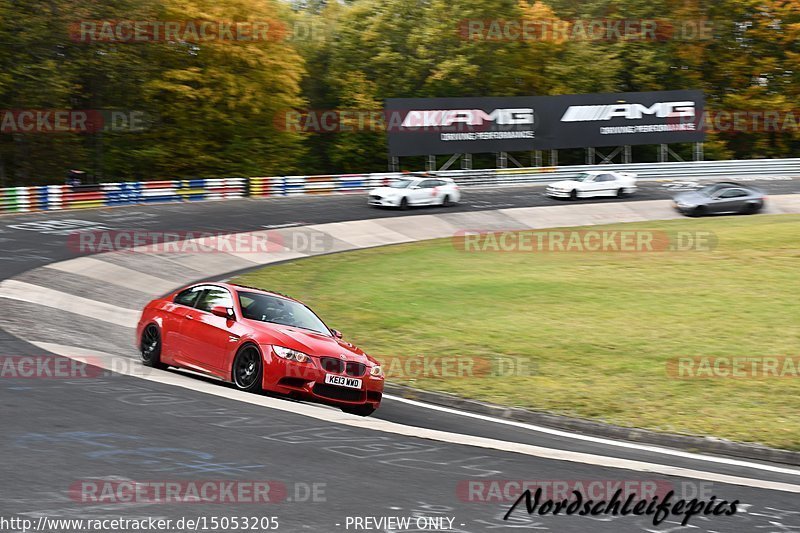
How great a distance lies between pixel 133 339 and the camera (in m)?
16.7

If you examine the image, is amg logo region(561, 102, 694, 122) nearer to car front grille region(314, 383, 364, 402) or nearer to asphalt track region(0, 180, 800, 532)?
asphalt track region(0, 180, 800, 532)

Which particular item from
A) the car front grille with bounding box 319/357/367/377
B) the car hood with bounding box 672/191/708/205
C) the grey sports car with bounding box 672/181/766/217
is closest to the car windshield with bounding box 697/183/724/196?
Result: the grey sports car with bounding box 672/181/766/217

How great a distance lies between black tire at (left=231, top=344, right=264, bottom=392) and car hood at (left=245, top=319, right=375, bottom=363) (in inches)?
8.2

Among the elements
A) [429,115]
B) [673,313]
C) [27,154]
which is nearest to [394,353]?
[673,313]

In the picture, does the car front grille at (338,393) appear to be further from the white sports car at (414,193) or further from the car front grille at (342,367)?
the white sports car at (414,193)

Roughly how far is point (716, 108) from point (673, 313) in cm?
4870

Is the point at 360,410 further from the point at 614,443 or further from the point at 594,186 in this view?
the point at 594,186

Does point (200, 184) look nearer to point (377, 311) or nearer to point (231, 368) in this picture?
point (377, 311)

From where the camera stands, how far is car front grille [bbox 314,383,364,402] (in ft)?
35.5

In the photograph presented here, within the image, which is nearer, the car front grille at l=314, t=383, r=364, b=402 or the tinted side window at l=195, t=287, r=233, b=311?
the car front grille at l=314, t=383, r=364, b=402

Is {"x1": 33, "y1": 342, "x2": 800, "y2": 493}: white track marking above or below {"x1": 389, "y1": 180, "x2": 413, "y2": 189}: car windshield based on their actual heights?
below

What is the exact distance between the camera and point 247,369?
36.3 ft

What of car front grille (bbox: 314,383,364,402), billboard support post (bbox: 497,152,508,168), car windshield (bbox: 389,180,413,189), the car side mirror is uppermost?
billboard support post (bbox: 497,152,508,168)

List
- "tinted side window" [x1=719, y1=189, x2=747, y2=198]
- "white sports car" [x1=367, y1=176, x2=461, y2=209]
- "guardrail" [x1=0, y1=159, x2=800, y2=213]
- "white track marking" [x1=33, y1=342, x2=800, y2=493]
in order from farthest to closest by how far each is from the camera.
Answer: "tinted side window" [x1=719, y1=189, x2=747, y2=198]
"white sports car" [x1=367, y1=176, x2=461, y2=209]
"guardrail" [x1=0, y1=159, x2=800, y2=213]
"white track marking" [x1=33, y1=342, x2=800, y2=493]
